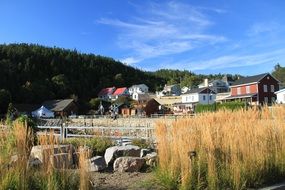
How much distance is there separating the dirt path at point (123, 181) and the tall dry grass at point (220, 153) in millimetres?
378

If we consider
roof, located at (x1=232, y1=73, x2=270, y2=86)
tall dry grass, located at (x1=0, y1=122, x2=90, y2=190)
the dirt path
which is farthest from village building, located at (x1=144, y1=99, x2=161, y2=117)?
tall dry grass, located at (x1=0, y1=122, x2=90, y2=190)

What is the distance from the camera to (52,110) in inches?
3863

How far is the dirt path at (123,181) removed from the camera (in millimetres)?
7137

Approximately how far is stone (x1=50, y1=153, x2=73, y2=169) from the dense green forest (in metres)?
88.7

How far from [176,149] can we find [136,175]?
155 cm

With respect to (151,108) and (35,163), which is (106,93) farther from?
(35,163)

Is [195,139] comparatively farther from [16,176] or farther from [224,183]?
[16,176]

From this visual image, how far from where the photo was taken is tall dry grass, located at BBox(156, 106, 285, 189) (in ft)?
22.7

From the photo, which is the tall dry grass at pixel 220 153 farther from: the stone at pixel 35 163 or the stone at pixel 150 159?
the stone at pixel 35 163

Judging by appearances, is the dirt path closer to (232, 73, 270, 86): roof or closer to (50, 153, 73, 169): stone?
(50, 153, 73, 169): stone

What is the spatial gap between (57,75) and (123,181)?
135188 millimetres

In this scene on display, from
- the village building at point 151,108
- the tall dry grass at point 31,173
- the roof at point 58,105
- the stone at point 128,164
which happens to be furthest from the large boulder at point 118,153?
the roof at point 58,105

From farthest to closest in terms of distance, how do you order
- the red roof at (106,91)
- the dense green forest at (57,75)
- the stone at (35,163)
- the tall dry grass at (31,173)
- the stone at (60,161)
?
the red roof at (106,91) → the dense green forest at (57,75) → the stone at (35,163) → the stone at (60,161) → the tall dry grass at (31,173)

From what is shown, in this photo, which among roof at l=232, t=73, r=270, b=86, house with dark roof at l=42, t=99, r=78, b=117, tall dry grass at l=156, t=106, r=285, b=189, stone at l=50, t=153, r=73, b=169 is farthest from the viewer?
house with dark roof at l=42, t=99, r=78, b=117
